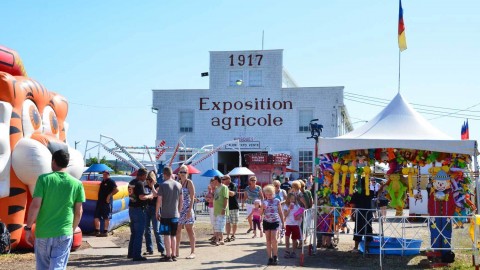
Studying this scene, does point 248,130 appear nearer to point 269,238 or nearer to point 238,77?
point 238,77

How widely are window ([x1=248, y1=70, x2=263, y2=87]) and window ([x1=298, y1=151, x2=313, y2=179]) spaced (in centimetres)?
473

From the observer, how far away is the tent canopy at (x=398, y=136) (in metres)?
11.0

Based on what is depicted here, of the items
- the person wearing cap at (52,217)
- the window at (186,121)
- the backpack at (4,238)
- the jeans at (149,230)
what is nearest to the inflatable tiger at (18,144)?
the backpack at (4,238)

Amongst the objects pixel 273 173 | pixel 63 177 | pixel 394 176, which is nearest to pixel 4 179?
pixel 63 177

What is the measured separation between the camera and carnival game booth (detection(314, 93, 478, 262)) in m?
11.0

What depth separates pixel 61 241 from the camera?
6.58m

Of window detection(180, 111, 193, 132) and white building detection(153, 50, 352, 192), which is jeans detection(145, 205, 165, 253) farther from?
window detection(180, 111, 193, 132)

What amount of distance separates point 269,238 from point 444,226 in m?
3.09

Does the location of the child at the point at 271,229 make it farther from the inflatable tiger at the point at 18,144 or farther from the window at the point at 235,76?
the window at the point at 235,76

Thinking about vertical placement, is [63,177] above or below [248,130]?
below

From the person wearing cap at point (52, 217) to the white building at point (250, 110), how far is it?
91.1 feet

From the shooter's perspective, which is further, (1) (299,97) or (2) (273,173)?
(1) (299,97)

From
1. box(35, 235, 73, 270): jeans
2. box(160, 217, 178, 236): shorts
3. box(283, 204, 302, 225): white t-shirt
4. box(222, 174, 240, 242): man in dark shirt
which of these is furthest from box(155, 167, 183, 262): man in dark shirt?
box(35, 235, 73, 270): jeans

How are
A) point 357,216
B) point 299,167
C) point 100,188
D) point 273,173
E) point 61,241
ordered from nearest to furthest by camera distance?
point 61,241 < point 357,216 < point 100,188 < point 273,173 < point 299,167
